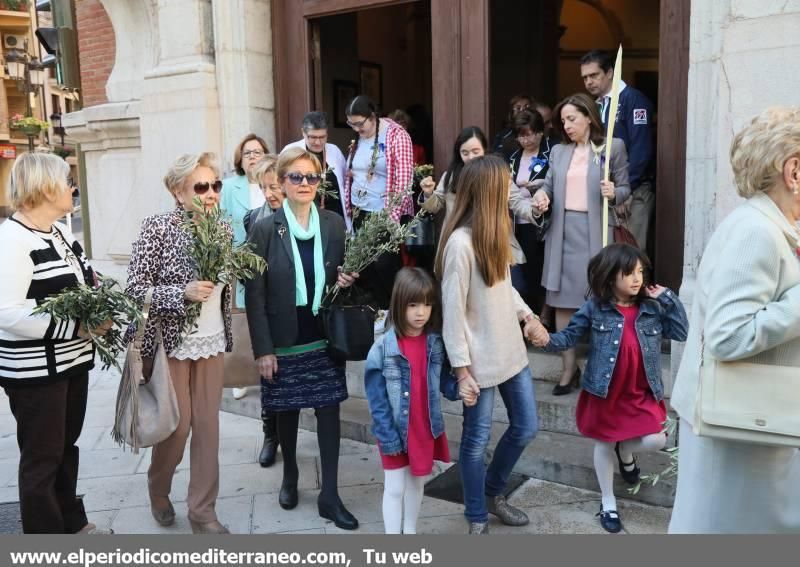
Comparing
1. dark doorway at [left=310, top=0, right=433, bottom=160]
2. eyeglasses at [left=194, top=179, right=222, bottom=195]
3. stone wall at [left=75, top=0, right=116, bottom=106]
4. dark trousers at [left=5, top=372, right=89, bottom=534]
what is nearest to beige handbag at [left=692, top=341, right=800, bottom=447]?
eyeglasses at [left=194, top=179, right=222, bottom=195]

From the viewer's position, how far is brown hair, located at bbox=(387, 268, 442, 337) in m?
3.35

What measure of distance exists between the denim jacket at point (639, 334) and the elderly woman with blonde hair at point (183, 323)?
1.74m

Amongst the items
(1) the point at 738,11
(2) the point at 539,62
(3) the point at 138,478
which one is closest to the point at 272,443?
(3) the point at 138,478

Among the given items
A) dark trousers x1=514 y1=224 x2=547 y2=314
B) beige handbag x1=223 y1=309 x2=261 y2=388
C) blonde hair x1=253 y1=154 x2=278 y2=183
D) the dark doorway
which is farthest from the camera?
the dark doorway

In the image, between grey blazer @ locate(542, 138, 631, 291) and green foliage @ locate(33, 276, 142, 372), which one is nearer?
green foliage @ locate(33, 276, 142, 372)

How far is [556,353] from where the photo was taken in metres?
5.05

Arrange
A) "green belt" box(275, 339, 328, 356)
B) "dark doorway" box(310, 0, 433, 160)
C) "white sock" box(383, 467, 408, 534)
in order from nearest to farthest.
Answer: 1. "white sock" box(383, 467, 408, 534)
2. "green belt" box(275, 339, 328, 356)
3. "dark doorway" box(310, 0, 433, 160)

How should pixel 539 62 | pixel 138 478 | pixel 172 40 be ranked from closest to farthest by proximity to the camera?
pixel 138 478
pixel 172 40
pixel 539 62

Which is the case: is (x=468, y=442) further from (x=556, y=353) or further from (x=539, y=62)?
(x=539, y=62)

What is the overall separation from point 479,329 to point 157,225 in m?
1.66

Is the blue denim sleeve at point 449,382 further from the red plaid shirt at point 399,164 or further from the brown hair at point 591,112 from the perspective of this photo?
the red plaid shirt at point 399,164

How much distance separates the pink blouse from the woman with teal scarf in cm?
163

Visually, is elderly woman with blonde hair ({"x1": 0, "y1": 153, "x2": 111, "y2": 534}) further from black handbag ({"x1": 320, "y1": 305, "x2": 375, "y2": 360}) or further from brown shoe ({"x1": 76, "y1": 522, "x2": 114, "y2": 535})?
black handbag ({"x1": 320, "y1": 305, "x2": 375, "y2": 360})

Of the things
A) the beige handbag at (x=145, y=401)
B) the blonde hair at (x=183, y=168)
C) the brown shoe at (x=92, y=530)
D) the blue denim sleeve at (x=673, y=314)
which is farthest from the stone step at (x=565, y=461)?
the blonde hair at (x=183, y=168)
